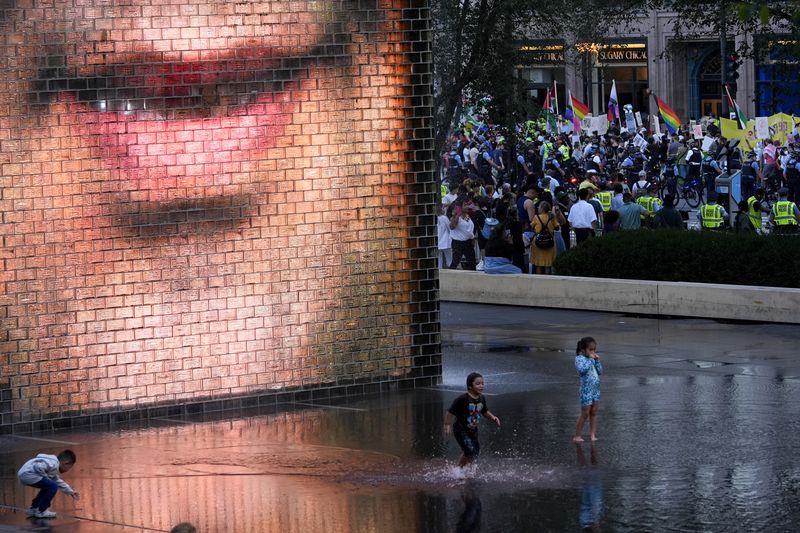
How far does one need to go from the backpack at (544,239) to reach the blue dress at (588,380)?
1096cm

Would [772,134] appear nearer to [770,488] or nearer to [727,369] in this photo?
[727,369]

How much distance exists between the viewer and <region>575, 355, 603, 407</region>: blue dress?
12296 mm

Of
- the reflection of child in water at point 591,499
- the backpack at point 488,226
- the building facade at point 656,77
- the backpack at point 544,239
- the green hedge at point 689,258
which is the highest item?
the building facade at point 656,77

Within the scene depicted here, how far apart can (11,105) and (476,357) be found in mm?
6637

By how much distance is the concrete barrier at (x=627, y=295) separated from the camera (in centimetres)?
1988

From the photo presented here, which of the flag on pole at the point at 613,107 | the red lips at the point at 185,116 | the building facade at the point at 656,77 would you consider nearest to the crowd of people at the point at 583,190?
the flag on pole at the point at 613,107

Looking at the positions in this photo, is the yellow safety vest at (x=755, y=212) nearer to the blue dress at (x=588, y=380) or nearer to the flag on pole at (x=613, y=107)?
the blue dress at (x=588, y=380)

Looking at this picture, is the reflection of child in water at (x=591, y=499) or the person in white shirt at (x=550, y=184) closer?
the reflection of child in water at (x=591, y=499)

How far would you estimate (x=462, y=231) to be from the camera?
24.6 metres

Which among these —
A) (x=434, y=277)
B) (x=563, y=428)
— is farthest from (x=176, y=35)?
(x=563, y=428)

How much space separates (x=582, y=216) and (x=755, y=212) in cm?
350

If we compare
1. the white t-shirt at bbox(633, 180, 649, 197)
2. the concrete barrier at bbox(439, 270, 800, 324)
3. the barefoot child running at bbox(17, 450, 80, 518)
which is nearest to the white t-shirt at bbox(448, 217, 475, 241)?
the concrete barrier at bbox(439, 270, 800, 324)

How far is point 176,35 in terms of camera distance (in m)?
14.3

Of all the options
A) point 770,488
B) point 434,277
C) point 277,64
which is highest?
point 277,64
